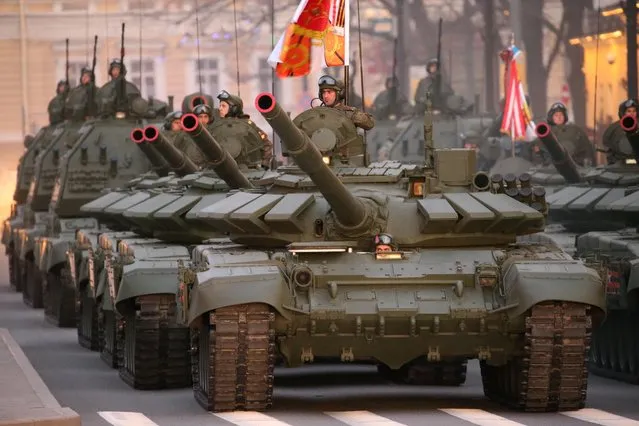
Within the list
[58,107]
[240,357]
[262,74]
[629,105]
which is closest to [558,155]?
[629,105]

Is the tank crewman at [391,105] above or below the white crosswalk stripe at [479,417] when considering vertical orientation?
above

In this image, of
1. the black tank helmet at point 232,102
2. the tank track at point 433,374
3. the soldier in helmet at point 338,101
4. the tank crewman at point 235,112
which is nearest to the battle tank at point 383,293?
the soldier in helmet at point 338,101

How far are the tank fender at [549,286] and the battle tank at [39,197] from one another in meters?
20.1

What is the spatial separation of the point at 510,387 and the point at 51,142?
70.9ft

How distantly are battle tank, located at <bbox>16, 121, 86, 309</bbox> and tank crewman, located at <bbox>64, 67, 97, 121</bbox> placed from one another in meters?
0.41

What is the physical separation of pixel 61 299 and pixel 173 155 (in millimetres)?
6294

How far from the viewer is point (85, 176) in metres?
38.4

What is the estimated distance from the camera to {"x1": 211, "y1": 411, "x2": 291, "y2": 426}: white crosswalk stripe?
2044 centimetres

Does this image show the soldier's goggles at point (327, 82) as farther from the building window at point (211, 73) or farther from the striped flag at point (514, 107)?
the building window at point (211, 73)

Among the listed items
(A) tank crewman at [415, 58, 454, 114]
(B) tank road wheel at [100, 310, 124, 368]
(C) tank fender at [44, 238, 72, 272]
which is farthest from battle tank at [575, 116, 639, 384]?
(A) tank crewman at [415, 58, 454, 114]

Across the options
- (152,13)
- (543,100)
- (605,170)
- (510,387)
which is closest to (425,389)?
(510,387)

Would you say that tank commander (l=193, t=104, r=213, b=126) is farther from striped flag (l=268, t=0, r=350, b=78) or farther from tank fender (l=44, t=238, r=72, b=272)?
tank fender (l=44, t=238, r=72, b=272)

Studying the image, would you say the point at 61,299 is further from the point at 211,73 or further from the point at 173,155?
the point at 211,73

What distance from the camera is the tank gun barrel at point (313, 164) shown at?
20.3m
